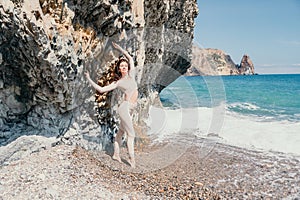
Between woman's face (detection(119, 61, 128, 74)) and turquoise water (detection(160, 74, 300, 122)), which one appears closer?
woman's face (detection(119, 61, 128, 74))

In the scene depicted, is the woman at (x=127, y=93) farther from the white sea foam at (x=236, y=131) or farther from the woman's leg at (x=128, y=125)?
the white sea foam at (x=236, y=131)

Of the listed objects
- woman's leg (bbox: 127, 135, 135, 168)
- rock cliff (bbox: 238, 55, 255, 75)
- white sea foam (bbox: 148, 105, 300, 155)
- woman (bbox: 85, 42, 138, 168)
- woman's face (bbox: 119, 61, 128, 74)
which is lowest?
white sea foam (bbox: 148, 105, 300, 155)

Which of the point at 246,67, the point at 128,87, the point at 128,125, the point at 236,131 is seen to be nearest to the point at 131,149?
the point at 128,125

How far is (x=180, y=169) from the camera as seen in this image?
20.5 ft

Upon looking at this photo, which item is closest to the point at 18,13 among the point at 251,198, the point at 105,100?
the point at 105,100

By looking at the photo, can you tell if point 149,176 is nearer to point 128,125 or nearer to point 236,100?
point 128,125

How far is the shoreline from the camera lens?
4.09 m

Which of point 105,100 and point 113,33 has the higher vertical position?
point 113,33

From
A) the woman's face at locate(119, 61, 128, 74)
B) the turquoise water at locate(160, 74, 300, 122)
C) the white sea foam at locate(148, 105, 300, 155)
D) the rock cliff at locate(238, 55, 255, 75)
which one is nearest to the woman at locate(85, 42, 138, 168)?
the woman's face at locate(119, 61, 128, 74)

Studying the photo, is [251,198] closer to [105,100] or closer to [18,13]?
[105,100]

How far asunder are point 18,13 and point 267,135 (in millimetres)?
9599

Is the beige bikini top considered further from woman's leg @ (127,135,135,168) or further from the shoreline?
the shoreline

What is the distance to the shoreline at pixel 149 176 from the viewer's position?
A: 13.4ft

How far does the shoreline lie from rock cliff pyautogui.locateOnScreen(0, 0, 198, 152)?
0.61 meters
